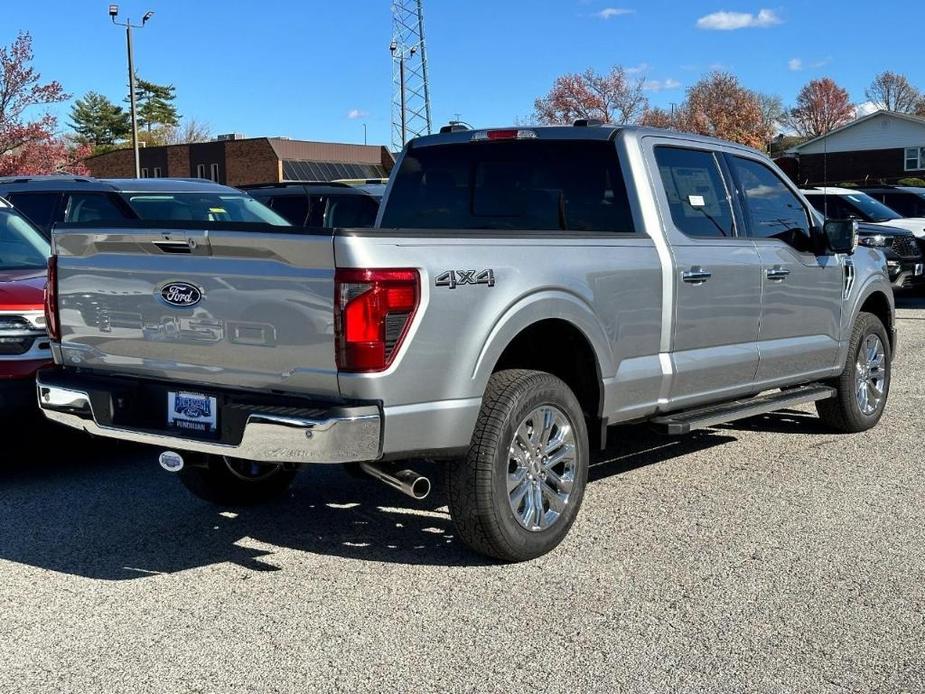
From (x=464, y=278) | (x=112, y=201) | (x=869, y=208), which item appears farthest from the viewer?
(x=869, y=208)

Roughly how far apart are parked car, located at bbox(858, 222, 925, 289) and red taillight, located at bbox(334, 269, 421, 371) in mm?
14724

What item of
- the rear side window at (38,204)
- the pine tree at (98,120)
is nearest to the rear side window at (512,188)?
the rear side window at (38,204)

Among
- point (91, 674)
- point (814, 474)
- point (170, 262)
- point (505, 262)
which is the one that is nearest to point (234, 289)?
point (170, 262)

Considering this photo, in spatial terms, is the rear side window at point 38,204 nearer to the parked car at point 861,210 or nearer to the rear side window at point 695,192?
the rear side window at point 695,192

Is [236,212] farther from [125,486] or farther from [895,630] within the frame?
[895,630]

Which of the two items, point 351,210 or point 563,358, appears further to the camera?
point 351,210

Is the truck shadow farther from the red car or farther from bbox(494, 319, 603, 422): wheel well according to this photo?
bbox(494, 319, 603, 422): wheel well

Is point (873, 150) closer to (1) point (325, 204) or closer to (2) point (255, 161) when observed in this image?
(2) point (255, 161)

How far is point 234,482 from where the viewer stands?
5.92m

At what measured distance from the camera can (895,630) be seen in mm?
4246

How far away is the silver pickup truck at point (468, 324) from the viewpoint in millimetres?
4367

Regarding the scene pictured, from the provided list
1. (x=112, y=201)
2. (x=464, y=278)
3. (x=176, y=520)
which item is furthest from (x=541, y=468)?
(x=112, y=201)

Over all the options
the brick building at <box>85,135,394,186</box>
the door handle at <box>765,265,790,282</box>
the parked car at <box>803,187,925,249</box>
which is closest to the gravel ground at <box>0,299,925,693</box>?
the door handle at <box>765,265,790,282</box>

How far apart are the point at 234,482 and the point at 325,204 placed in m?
7.82
